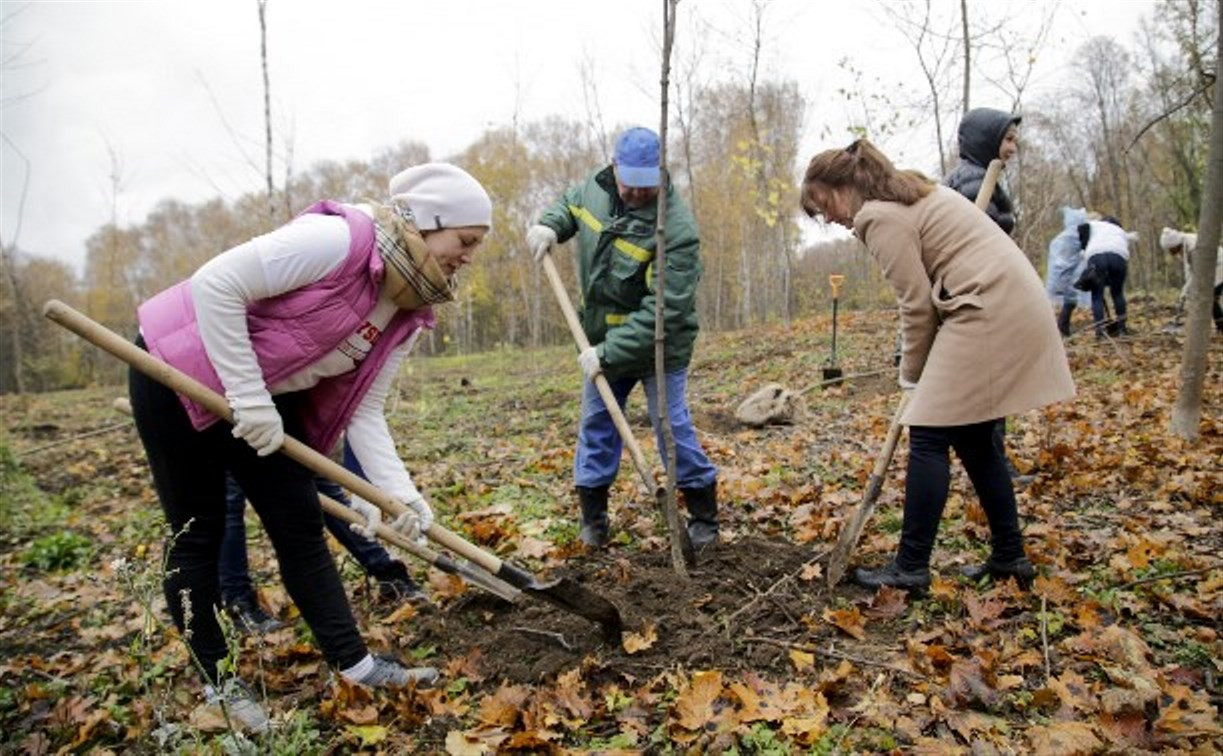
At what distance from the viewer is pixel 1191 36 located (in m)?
16.5

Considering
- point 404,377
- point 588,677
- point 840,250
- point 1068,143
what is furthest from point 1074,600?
point 840,250

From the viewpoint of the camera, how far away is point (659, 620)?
9.28ft

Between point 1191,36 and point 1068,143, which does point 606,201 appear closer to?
point 1191,36

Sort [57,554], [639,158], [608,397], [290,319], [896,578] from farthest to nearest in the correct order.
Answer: [57,554] → [608,397] → [639,158] → [896,578] → [290,319]

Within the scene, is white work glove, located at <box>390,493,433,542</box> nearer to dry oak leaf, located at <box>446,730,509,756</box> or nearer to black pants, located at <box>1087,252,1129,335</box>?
dry oak leaf, located at <box>446,730,509,756</box>

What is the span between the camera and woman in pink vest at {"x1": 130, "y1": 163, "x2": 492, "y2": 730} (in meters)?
2.13

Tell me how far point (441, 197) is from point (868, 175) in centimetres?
153

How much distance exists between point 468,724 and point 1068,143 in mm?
38127

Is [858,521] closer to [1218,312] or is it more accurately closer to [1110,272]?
[1110,272]

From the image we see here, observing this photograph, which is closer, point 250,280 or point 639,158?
point 250,280

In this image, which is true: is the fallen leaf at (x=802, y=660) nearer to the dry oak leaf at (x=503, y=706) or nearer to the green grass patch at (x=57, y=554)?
the dry oak leaf at (x=503, y=706)

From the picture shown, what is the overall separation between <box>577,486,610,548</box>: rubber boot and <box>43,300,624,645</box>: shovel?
3.18 feet

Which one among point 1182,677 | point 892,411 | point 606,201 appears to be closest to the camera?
point 1182,677

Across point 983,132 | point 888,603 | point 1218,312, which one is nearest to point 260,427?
point 888,603
